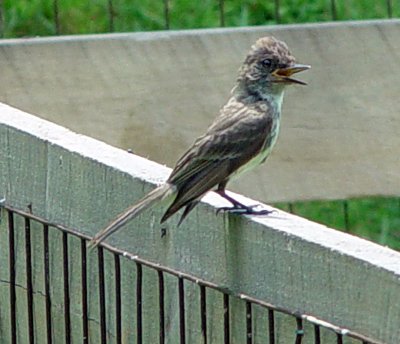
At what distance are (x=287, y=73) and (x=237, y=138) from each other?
402 millimetres

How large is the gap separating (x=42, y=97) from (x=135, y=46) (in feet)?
1.07

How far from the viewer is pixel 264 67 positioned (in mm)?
4922

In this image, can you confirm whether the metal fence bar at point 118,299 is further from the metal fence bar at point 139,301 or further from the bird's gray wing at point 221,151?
the bird's gray wing at point 221,151

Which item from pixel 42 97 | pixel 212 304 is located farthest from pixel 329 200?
pixel 212 304

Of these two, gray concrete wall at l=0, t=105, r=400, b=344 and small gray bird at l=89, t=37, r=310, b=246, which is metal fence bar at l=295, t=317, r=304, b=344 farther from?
small gray bird at l=89, t=37, r=310, b=246

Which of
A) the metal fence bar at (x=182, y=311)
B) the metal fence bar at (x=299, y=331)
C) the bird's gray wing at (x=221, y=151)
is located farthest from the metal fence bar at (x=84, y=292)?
the metal fence bar at (x=299, y=331)

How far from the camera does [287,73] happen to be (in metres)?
4.90

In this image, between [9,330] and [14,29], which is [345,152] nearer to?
[9,330]

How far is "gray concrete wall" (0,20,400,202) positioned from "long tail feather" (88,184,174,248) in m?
1.30

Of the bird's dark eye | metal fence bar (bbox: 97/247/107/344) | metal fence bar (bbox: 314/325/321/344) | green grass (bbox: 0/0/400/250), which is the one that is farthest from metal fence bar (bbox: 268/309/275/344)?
green grass (bbox: 0/0/400/250)

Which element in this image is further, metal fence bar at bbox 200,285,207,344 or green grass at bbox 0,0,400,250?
green grass at bbox 0,0,400,250

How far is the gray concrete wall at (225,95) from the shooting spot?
4.99m

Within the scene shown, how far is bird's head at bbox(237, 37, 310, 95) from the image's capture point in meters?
4.82

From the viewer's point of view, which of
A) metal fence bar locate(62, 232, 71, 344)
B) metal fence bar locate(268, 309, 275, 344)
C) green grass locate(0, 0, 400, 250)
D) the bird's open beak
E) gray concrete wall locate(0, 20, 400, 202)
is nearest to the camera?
metal fence bar locate(268, 309, 275, 344)
